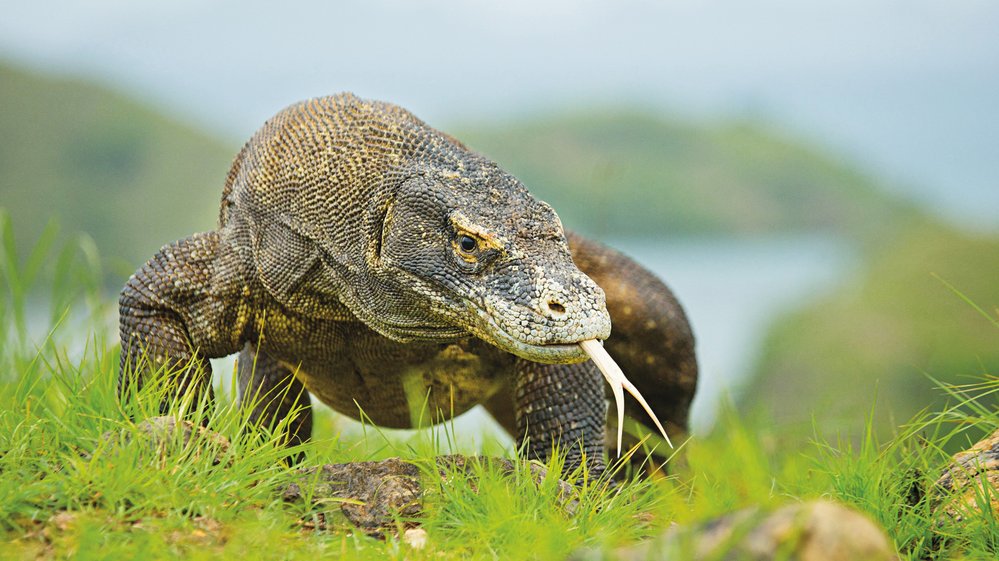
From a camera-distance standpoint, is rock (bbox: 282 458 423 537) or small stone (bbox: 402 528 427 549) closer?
small stone (bbox: 402 528 427 549)

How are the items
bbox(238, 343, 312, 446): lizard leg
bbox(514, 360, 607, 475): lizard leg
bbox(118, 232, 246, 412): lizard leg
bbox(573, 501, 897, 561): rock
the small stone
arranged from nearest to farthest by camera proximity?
bbox(573, 501, 897, 561): rock
the small stone
bbox(118, 232, 246, 412): lizard leg
bbox(514, 360, 607, 475): lizard leg
bbox(238, 343, 312, 446): lizard leg

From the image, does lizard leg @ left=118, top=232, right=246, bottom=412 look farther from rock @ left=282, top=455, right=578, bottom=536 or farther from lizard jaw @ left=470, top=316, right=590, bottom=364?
lizard jaw @ left=470, top=316, right=590, bottom=364

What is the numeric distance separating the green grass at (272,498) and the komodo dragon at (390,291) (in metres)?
A: 0.32

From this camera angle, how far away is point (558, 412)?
3570mm

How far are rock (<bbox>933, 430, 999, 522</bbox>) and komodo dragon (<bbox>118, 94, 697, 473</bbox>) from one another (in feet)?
3.71

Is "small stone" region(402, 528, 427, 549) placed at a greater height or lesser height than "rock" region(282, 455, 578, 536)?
lesser

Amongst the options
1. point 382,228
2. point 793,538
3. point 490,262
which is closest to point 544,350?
point 490,262

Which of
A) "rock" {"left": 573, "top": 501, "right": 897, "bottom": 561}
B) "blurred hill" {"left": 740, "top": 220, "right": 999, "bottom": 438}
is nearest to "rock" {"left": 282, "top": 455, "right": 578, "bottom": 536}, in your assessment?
"rock" {"left": 573, "top": 501, "right": 897, "bottom": 561}

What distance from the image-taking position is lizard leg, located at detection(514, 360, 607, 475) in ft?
11.7

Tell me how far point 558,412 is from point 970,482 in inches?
51.4

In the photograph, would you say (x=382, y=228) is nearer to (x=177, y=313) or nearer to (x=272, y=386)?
(x=177, y=313)

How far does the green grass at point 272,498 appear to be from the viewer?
8.13 feet

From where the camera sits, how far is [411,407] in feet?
12.8

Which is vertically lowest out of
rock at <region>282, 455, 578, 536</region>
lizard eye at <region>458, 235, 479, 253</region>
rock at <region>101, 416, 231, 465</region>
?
rock at <region>282, 455, 578, 536</region>
